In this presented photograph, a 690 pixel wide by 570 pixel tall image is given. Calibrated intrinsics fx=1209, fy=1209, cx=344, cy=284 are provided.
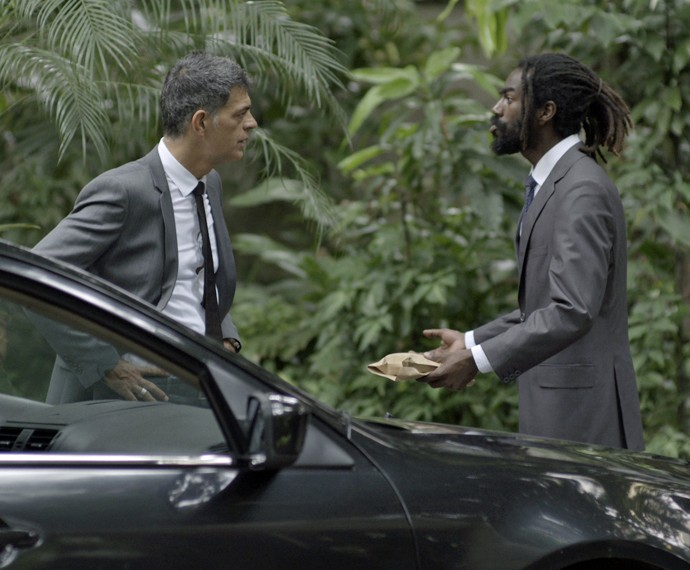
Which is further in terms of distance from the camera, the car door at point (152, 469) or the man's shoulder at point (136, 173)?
the man's shoulder at point (136, 173)

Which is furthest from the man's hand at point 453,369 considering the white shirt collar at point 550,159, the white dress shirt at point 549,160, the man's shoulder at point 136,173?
the man's shoulder at point 136,173

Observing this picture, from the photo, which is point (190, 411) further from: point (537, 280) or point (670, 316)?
point (670, 316)

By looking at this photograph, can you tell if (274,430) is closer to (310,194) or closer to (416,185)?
(310,194)

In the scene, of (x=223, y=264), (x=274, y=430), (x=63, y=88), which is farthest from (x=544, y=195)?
(x=63, y=88)

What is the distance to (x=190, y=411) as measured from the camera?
2.64 metres

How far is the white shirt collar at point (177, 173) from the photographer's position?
3.83m

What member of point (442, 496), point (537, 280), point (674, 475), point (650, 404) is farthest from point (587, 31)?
point (442, 496)

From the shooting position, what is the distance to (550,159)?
3.93 metres

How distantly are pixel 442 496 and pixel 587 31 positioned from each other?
4120 mm

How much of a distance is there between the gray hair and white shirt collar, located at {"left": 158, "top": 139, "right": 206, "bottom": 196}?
0.25ft

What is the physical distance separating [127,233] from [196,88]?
1.73ft

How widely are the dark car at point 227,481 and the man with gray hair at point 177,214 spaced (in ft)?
3.10

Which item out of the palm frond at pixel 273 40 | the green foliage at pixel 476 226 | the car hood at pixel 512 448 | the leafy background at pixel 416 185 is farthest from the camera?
the green foliage at pixel 476 226

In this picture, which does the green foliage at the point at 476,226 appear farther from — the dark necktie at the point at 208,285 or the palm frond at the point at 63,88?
the dark necktie at the point at 208,285
